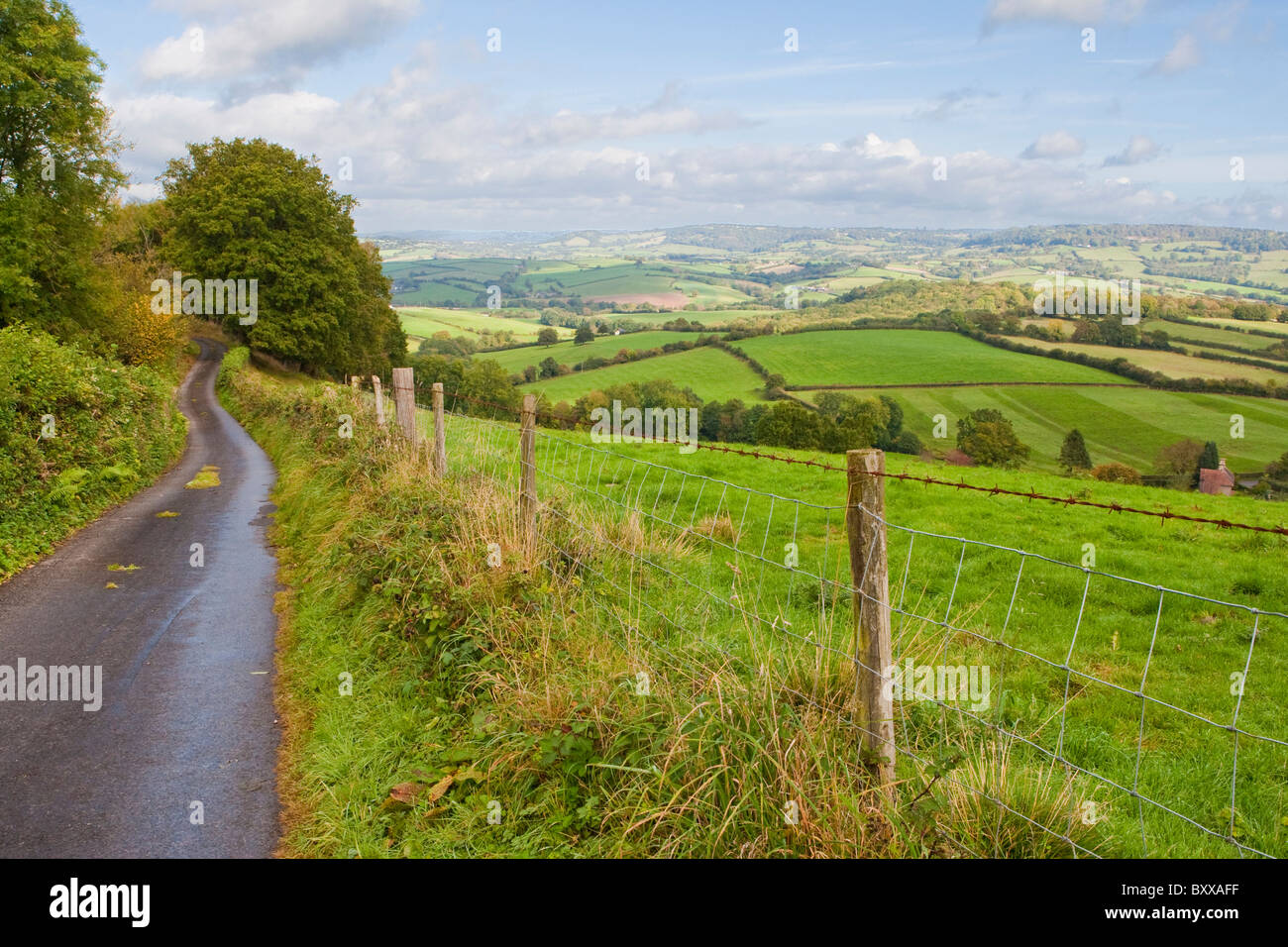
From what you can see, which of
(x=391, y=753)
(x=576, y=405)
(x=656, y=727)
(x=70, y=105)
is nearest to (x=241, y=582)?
(x=391, y=753)

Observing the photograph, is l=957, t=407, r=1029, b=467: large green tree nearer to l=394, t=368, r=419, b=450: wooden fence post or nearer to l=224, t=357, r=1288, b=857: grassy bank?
l=224, t=357, r=1288, b=857: grassy bank

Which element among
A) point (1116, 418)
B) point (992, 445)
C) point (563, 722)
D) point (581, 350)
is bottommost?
point (992, 445)

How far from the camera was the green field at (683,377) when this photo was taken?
65.1 meters

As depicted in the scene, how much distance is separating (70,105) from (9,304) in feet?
Answer: 26.0

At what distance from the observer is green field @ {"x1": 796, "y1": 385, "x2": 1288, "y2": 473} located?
178 feet

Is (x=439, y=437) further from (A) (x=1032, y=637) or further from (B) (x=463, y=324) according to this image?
(B) (x=463, y=324)

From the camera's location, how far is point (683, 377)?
7062cm

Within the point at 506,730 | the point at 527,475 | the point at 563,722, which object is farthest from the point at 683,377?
the point at 563,722

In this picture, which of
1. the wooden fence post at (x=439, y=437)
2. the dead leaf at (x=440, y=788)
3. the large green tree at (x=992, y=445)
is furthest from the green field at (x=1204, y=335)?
the dead leaf at (x=440, y=788)

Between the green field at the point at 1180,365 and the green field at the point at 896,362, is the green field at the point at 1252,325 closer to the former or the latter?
the green field at the point at 1180,365

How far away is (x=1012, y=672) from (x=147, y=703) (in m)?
6.89

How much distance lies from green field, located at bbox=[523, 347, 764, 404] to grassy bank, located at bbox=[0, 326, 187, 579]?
44575 millimetres

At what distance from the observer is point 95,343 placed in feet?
114
